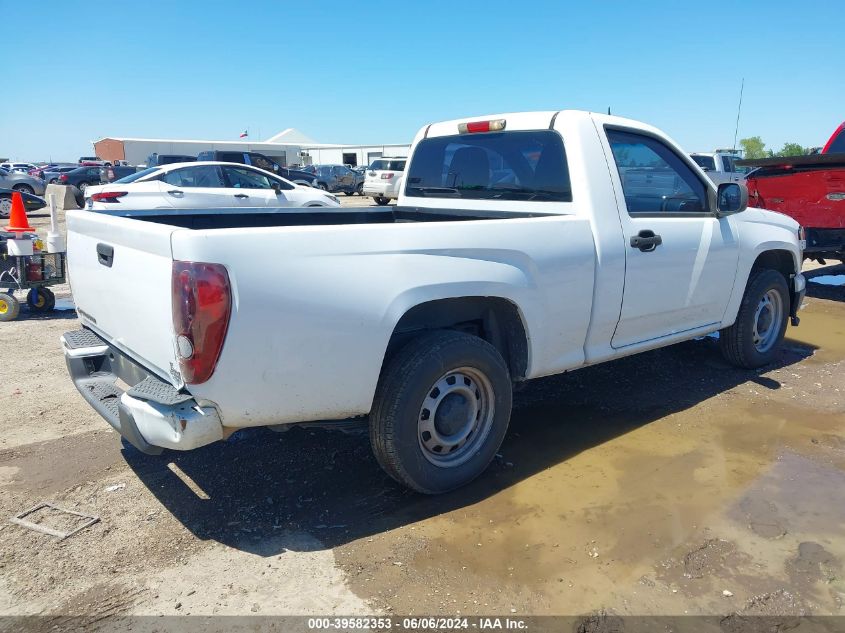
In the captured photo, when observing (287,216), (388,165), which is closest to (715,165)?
(388,165)

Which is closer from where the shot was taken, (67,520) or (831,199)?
(67,520)

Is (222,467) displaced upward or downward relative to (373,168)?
downward

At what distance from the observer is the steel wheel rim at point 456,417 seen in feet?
10.7

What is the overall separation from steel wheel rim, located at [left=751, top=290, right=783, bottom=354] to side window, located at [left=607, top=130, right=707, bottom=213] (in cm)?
139

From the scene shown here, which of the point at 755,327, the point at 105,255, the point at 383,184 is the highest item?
the point at 383,184

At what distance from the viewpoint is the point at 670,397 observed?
4.88 m

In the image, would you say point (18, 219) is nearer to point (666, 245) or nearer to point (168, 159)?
point (666, 245)

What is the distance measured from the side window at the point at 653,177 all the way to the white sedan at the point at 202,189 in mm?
8943

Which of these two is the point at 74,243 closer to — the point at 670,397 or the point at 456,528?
the point at 456,528

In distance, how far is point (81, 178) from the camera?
85.7 feet

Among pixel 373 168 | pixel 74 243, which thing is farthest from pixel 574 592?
pixel 373 168

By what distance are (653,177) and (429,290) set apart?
2142mm

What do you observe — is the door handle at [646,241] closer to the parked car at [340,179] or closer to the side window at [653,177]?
the side window at [653,177]

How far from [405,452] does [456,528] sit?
45cm
